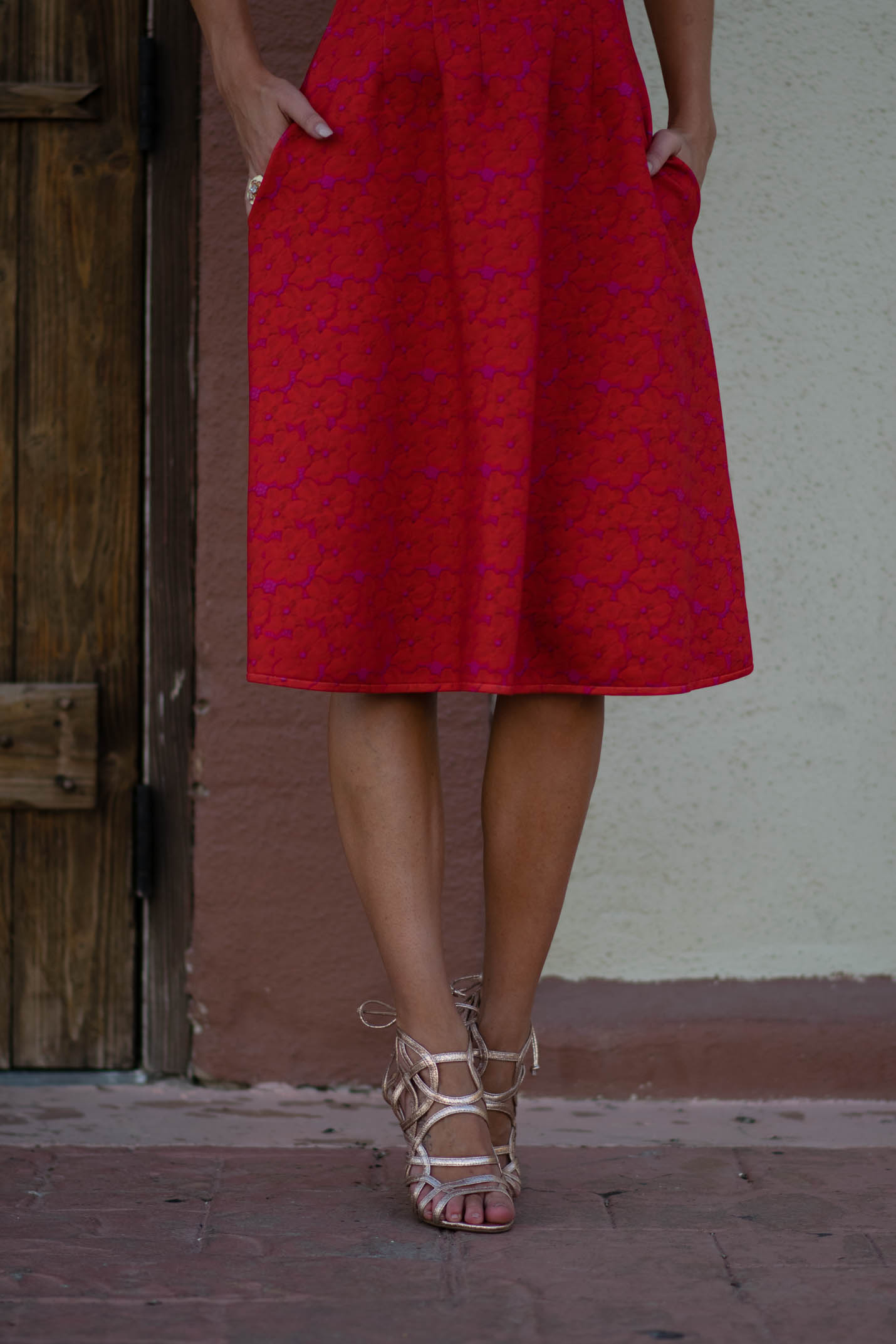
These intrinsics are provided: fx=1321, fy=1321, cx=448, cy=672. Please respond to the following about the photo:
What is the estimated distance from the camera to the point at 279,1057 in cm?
171

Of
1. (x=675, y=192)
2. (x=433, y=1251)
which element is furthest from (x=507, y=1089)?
(x=675, y=192)

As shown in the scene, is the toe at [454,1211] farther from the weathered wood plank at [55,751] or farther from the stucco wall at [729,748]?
the weathered wood plank at [55,751]

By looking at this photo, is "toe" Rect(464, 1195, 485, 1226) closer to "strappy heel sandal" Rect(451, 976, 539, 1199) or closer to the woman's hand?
"strappy heel sandal" Rect(451, 976, 539, 1199)

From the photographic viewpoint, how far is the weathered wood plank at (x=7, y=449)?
5.68ft

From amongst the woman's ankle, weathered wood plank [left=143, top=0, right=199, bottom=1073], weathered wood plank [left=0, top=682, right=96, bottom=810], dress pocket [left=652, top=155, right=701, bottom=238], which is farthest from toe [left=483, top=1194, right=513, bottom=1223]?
dress pocket [left=652, top=155, right=701, bottom=238]

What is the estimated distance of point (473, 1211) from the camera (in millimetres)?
1212

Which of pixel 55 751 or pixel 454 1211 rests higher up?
pixel 55 751

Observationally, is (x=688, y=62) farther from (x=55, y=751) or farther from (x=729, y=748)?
(x=55, y=751)

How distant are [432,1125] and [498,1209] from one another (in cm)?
10

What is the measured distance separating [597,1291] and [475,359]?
819 mm

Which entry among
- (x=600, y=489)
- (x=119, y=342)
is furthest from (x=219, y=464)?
(x=600, y=489)

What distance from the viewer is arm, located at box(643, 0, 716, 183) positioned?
1.38m

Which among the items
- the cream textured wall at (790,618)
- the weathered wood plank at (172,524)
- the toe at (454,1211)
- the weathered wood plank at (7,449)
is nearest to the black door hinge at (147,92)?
the weathered wood plank at (172,524)

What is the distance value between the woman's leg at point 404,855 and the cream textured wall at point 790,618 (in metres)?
0.52
